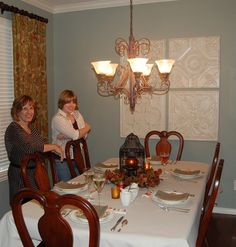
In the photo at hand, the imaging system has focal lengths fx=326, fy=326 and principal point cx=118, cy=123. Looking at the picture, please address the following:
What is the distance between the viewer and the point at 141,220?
1.93 metres

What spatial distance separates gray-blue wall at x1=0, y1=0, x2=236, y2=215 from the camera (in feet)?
12.8

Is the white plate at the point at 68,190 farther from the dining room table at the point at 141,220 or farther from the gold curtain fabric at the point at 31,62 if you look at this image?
the gold curtain fabric at the point at 31,62

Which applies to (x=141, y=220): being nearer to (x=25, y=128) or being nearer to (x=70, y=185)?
(x=70, y=185)

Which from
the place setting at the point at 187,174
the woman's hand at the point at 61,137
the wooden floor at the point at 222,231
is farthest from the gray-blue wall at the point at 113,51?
the place setting at the point at 187,174

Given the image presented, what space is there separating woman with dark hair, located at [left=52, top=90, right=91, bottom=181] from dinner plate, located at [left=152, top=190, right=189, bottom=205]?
135cm

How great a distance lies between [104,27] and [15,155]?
222 centimetres

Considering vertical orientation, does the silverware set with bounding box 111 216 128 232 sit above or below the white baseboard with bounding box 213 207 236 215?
above

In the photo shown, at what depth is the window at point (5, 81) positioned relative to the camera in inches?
144

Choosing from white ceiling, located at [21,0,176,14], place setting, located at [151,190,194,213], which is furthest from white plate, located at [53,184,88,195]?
white ceiling, located at [21,0,176,14]

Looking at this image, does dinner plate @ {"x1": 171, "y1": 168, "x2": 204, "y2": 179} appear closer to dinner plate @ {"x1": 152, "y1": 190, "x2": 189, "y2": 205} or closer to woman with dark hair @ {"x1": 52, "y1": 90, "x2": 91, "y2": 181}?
dinner plate @ {"x1": 152, "y1": 190, "x2": 189, "y2": 205}

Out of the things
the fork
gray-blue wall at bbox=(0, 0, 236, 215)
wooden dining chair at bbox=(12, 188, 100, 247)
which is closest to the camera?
wooden dining chair at bbox=(12, 188, 100, 247)

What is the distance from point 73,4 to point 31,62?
Answer: 1.05m

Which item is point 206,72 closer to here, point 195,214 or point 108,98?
point 108,98

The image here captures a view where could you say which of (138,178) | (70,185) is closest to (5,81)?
(70,185)
